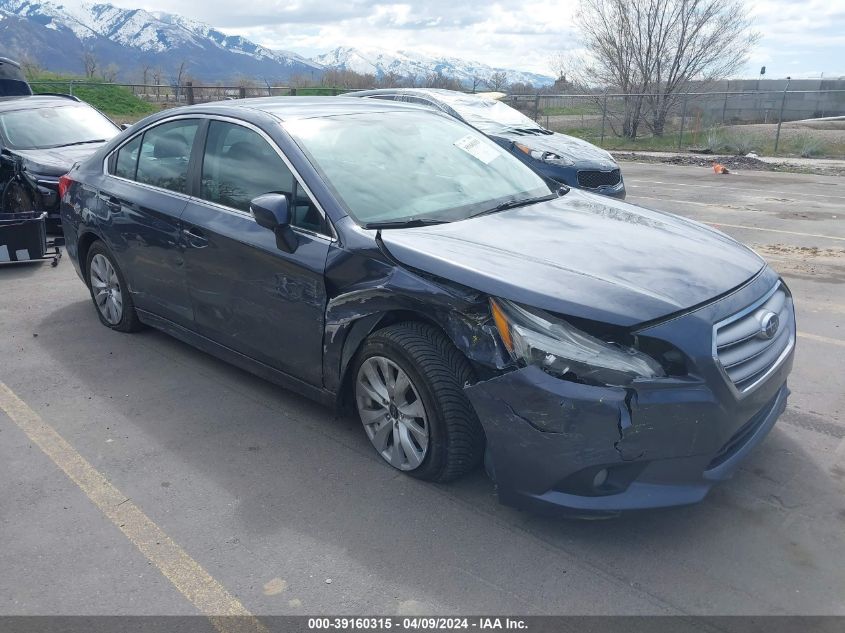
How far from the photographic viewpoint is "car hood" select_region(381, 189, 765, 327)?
2.98m

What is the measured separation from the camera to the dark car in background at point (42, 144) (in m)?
8.57

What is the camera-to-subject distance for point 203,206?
14.6 feet

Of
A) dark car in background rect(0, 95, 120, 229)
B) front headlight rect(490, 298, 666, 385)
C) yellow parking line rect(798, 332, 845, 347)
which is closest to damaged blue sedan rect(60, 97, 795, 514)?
front headlight rect(490, 298, 666, 385)

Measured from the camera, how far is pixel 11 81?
39.4ft

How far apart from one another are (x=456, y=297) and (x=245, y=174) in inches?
68.0

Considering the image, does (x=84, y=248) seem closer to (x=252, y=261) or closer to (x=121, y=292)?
(x=121, y=292)

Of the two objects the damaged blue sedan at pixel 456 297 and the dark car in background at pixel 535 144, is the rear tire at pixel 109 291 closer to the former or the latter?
the damaged blue sedan at pixel 456 297

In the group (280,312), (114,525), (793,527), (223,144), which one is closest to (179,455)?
(114,525)

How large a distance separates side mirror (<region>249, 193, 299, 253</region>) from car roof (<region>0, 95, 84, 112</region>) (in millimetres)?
8068

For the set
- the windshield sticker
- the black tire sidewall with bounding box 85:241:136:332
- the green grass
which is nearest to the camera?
the windshield sticker

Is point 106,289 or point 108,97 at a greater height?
point 108,97

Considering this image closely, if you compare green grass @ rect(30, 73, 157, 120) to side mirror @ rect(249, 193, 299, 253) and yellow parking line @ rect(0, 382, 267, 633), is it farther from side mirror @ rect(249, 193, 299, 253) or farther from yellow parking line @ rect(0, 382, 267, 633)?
side mirror @ rect(249, 193, 299, 253)

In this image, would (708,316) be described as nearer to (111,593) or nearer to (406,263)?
(406,263)

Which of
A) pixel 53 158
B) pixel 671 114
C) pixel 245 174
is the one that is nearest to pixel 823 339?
pixel 245 174
